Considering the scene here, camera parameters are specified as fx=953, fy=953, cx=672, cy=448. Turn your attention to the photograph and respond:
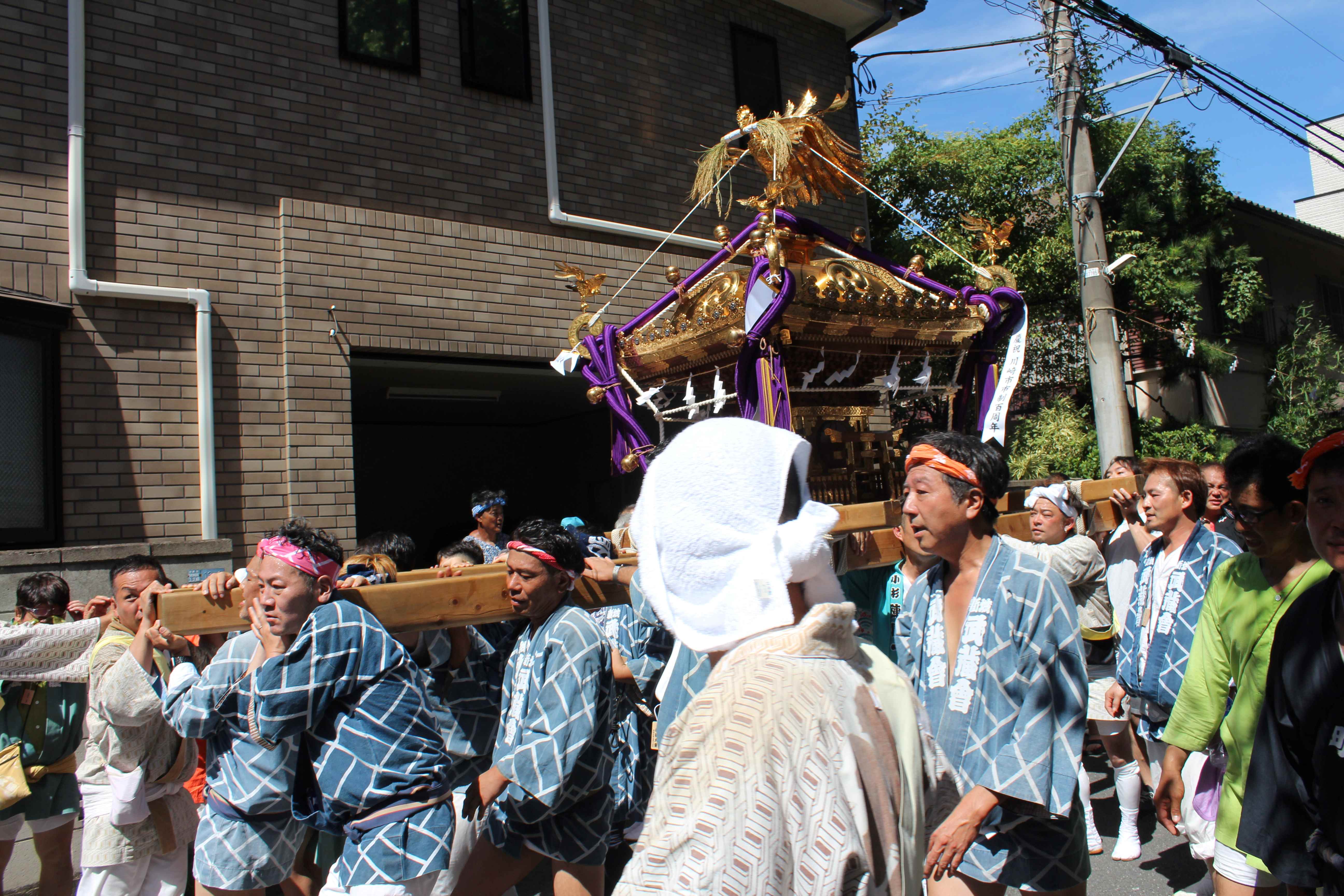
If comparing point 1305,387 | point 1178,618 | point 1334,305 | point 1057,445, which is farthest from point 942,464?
point 1334,305

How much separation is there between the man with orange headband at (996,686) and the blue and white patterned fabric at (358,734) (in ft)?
4.76

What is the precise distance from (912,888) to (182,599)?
2.27m

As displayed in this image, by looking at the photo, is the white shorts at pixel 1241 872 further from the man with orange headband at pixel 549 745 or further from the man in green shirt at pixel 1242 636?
the man with orange headband at pixel 549 745

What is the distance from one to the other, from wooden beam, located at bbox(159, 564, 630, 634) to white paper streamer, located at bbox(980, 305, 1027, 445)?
2783 mm

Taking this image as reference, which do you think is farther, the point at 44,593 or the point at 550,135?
the point at 550,135

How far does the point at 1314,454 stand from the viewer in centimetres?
234

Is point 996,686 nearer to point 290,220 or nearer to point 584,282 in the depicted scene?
point 584,282

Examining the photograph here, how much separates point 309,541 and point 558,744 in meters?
0.97

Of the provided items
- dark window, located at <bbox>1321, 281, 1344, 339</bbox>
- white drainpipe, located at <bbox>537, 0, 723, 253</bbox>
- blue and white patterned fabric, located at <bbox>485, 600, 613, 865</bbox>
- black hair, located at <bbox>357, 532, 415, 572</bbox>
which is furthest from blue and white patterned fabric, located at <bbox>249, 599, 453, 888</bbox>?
dark window, located at <bbox>1321, 281, 1344, 339</bbox>

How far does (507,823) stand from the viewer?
3053 mm

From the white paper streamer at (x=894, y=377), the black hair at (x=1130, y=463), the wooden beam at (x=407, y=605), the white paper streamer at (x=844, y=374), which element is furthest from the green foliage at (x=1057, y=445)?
the wooden beam at (x=407, y=605)

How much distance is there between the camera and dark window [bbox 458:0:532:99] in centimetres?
780

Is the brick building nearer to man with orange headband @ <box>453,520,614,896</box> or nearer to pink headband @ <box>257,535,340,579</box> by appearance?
pink headband @ <box>257,535,340,579</box>

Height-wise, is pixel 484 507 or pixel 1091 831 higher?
pixel 484 507
